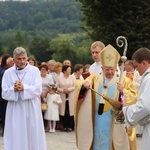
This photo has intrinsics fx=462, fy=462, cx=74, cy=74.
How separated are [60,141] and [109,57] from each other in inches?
216

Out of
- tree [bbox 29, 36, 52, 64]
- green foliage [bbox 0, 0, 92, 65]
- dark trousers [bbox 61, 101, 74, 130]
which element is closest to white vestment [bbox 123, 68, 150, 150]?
dark trousers [bbox 61, 101, 74, 130]

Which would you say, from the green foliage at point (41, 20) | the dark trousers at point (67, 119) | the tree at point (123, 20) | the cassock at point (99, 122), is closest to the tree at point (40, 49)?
the green foliage at point (41, 20)

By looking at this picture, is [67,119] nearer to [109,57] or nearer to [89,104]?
[89,104]

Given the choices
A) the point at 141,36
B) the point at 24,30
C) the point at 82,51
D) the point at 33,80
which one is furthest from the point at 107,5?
the point at 24,30

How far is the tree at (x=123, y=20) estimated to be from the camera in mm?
21922

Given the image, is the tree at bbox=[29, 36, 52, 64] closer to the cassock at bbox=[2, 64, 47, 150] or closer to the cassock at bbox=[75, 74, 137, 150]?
the cassock at bbox=[2, 64, 47, 150]

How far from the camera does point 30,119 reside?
8523mm

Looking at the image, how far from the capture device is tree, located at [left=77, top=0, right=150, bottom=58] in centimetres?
2192

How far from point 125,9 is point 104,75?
15.3m

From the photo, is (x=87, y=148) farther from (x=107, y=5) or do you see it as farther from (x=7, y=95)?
(x=107, y=5)

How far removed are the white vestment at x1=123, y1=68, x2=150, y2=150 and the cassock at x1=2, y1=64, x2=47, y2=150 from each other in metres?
3.25

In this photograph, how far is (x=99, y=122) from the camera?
23.5ft

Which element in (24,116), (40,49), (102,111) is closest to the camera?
(102,111)

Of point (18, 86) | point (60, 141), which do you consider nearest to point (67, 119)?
point (60, 141)
